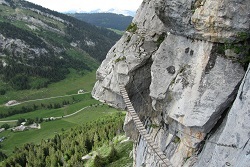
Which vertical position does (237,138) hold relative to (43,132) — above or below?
above

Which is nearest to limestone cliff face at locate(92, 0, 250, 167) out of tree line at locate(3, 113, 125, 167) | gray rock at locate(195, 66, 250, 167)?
gray rock at locate(195, 66, 250, 167)

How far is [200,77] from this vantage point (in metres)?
23.8

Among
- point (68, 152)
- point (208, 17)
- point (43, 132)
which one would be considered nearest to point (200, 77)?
point (208, 17)

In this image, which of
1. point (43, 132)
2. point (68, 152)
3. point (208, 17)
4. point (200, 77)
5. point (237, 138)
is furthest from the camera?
point (43, 132)

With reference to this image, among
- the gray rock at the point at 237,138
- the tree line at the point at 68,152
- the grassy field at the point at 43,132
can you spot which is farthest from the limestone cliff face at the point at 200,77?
the grassy field at the point at 43,132

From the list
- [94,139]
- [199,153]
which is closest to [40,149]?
[94,139]

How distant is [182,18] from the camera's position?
2438cm

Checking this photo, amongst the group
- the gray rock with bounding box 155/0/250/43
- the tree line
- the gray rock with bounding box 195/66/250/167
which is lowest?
the tree line

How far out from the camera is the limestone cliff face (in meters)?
20.6

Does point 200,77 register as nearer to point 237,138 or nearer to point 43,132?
point 237,138

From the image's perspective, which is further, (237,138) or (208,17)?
Answer: (208,17)

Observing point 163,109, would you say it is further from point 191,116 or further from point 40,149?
point 40,149

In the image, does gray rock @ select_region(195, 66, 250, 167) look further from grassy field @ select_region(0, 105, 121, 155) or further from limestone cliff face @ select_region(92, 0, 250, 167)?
grassy field @ select_region(0, 105, 121, 155)

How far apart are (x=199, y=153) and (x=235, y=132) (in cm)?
641
